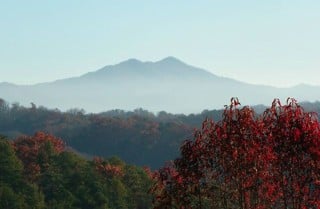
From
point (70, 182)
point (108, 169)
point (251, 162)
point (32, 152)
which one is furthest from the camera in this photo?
point (32, 152)

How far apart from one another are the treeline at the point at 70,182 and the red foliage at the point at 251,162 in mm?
36339

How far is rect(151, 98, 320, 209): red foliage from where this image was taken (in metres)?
8.93

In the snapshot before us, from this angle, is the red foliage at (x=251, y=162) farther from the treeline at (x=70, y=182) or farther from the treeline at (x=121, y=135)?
the treeline at (x=121, y=135)

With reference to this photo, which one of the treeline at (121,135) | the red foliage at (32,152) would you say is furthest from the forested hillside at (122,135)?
the red foliage at (32,152)

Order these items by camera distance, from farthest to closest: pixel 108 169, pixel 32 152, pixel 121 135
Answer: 1. pixel 121 135
2. pixel 32 152
3. pixel 108 169

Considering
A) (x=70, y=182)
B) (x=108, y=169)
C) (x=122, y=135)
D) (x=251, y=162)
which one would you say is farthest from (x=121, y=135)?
(x=251, y=162)

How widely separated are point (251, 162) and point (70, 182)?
1713 inches

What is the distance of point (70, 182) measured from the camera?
51.3 meters

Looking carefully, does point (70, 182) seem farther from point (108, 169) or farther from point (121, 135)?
point (121, 135)

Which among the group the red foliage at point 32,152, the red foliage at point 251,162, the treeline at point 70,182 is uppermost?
the red foliage at point 251,162

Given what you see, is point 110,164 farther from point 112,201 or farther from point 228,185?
point 228,185

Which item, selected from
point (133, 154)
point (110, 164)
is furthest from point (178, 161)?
point (133, 154)

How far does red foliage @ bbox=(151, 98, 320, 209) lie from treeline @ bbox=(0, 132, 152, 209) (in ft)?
119

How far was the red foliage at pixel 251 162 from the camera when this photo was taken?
8930 millimetres
